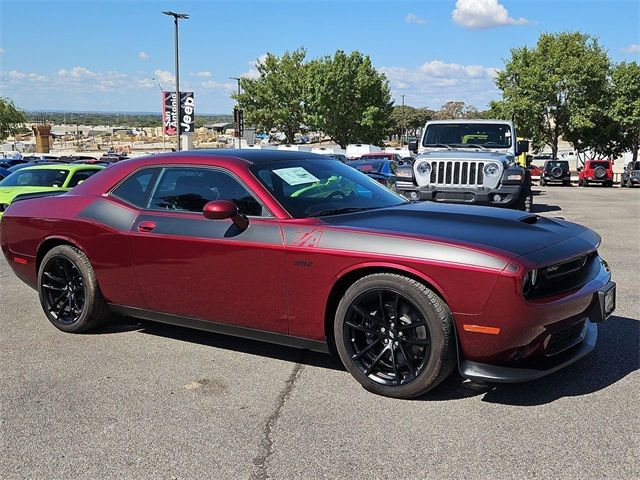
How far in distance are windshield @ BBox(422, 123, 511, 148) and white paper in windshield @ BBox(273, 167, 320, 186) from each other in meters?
Result: 8.80

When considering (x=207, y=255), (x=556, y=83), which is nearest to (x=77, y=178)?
(x=207, y=255)

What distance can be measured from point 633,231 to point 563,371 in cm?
894

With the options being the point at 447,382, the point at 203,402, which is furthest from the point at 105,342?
the point at 447,382

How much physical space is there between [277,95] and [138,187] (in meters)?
54.1

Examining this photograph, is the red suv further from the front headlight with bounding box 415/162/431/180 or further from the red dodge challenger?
the red dodge challenger

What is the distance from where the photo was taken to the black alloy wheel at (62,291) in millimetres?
5238

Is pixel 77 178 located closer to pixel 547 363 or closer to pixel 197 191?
pixel 197 191

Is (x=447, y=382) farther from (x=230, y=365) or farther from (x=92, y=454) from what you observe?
(x=92, y=454)

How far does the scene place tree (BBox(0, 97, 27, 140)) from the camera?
178ft

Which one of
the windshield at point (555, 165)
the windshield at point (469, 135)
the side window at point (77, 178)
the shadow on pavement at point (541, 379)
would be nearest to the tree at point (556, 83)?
the windshield at point (555, 165)

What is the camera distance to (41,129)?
66562 mm

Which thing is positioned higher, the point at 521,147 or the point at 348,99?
the point at 348,99

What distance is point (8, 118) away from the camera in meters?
54.6

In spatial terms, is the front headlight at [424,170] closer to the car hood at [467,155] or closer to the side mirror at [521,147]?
the car hood at [467,155]
